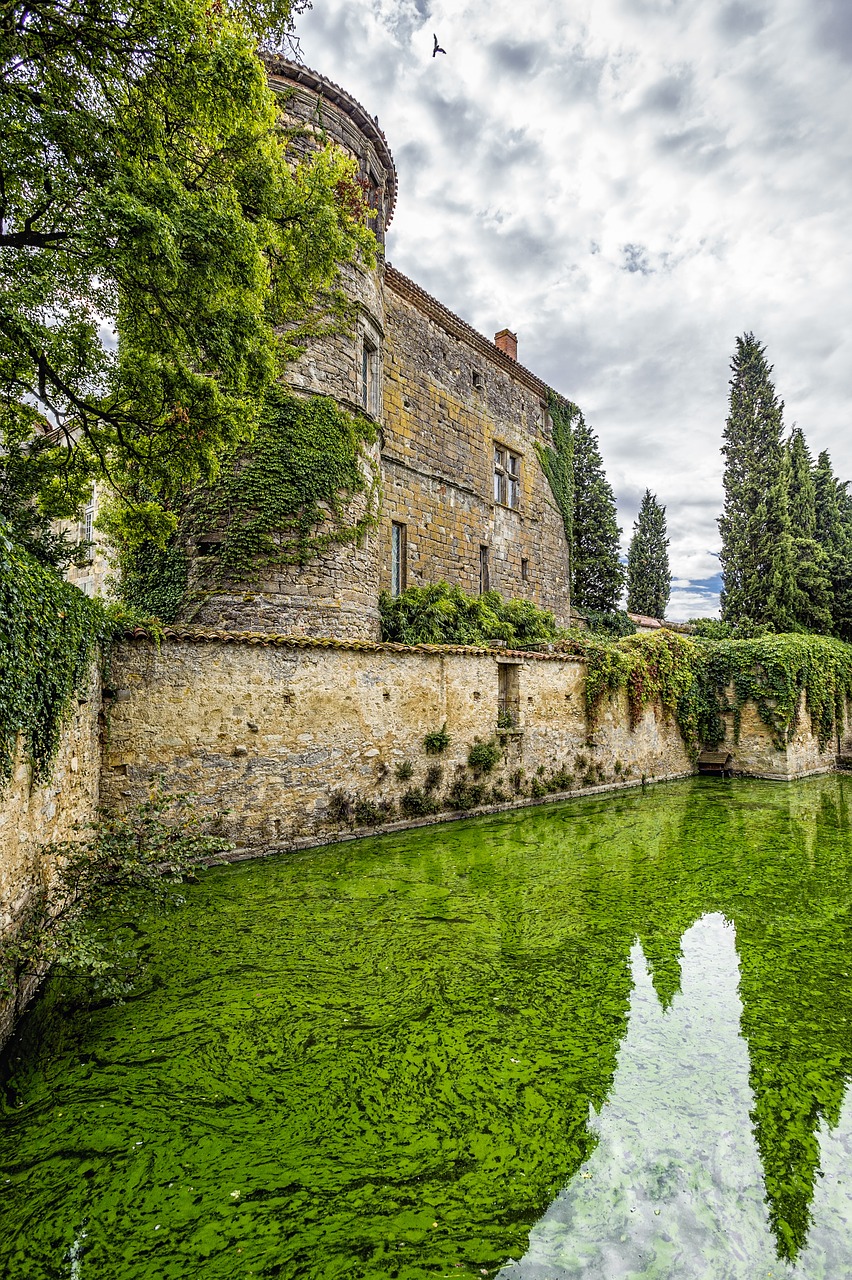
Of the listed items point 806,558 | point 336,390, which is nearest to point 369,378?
point 336,390

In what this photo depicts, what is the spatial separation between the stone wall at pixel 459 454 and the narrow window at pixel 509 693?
161 inches

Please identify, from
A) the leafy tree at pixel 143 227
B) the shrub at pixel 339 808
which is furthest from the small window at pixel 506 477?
the shrub at pixel 339 808

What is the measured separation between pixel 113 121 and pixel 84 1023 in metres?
7.99

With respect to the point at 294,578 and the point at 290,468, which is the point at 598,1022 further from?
the point at 290,468

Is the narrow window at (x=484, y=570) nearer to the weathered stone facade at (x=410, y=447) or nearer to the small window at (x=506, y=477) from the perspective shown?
the weathered stone facade at (x=410, y=447)

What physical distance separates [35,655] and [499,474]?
55.2ft

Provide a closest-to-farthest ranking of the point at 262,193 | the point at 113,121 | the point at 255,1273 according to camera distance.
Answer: the point at 255,1273
the point at 113,121
the point at 262,193

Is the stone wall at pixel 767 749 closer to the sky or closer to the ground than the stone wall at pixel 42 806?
closer to the ground

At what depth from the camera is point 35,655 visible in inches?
172

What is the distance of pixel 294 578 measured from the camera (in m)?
10.5

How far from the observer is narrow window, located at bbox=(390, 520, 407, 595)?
1523cm

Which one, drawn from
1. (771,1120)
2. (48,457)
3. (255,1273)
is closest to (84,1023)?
(255,1273)

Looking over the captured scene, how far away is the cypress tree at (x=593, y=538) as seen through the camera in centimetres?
2466

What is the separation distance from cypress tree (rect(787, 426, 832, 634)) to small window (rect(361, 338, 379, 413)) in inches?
650
